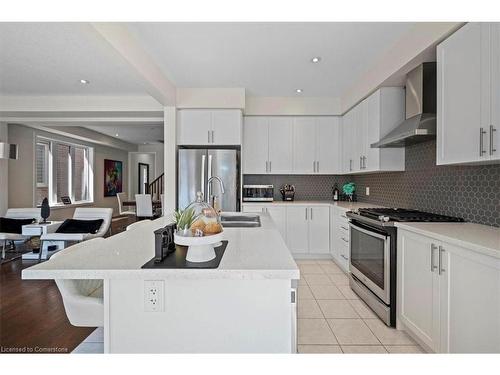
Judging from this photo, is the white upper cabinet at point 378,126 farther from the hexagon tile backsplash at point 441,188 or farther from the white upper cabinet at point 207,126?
the white upper cabinet at point 207,126

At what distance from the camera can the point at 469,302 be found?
1.56 meters

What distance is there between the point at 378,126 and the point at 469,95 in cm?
145

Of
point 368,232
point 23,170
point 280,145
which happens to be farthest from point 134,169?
point 368,232

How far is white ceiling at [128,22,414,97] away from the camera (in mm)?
2516

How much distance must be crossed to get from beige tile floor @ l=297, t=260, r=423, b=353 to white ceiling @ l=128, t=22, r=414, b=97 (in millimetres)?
2557

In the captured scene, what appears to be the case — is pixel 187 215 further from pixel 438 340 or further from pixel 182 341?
pixel 438 340

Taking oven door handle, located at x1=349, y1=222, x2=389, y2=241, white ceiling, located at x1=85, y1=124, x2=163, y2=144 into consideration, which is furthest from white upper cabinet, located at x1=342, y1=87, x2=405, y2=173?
white ceiling, located at x1=85, y1=124, x2=163, y2=144

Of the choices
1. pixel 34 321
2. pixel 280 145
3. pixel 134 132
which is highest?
pixel 134 132

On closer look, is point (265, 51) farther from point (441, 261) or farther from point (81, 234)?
point (81, 234)

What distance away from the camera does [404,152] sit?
332 centimetres

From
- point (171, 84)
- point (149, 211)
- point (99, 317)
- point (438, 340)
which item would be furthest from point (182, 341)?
point (149, 211)

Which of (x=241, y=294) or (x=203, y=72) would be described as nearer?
(x=241, y=294)

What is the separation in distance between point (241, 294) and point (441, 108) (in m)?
2.03

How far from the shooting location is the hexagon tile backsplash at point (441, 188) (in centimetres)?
209
